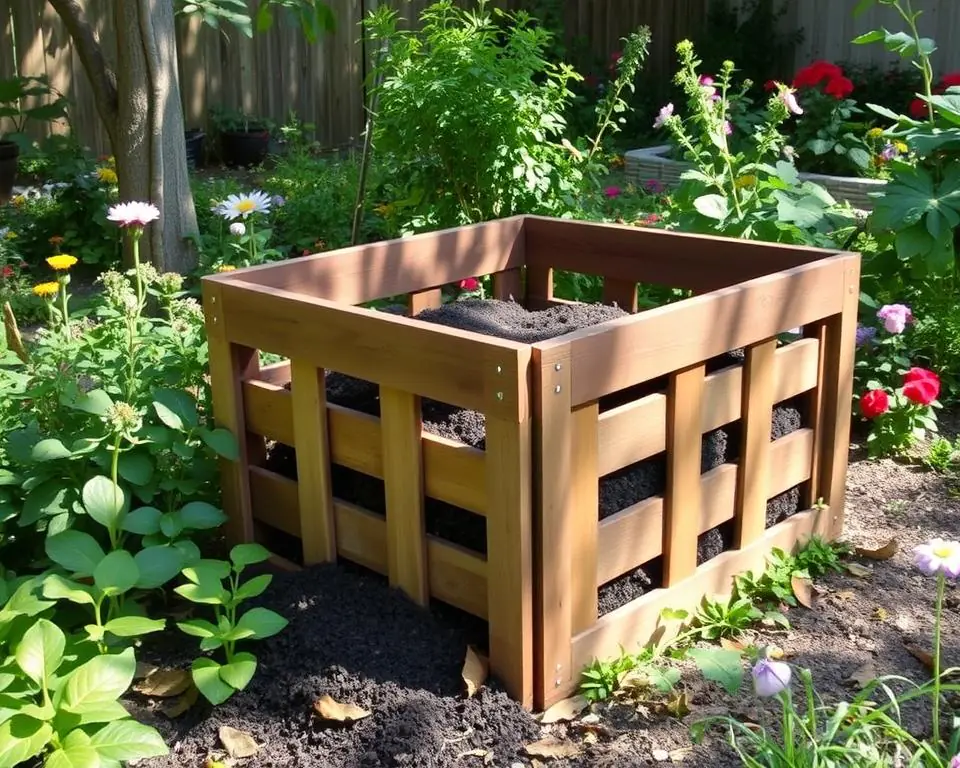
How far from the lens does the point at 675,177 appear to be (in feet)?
25.9

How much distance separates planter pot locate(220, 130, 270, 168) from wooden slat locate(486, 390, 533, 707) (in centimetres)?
826

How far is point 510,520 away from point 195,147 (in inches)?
325

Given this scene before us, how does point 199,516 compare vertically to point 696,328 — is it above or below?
below

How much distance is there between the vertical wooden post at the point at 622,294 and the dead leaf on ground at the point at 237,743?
1700 millimetres

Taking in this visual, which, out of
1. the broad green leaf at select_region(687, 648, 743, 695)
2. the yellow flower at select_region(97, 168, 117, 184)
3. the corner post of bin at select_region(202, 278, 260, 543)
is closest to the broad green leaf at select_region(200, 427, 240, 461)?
the corner post of bin at select_region(202, 278, 260, 543)

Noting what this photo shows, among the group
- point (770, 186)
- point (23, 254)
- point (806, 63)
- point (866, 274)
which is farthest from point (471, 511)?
point (806, 63)

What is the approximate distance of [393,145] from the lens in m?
4.46

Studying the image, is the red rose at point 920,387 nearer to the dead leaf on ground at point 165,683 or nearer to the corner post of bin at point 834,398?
the corner post of bin at point 834,398

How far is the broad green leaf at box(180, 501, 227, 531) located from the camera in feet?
8.46

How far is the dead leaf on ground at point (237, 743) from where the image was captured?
221 cm

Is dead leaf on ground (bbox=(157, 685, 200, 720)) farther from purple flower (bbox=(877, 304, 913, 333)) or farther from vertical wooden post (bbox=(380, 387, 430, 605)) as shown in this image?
purple flower (bbox=(877, 304, 913, 333))

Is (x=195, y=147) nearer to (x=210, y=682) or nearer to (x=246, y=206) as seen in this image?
(x=246, y=206)

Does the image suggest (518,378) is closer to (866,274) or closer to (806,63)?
(866,274)

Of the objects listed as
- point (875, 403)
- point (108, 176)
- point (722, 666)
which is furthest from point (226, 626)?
point (108, 176)
